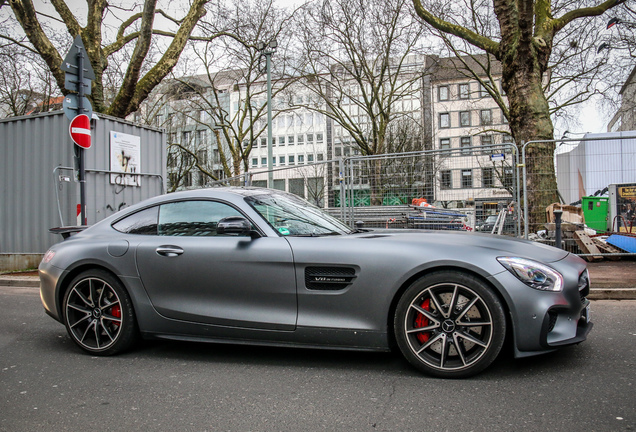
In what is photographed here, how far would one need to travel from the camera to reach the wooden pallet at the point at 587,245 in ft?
28.8

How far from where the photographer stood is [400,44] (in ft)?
88.5

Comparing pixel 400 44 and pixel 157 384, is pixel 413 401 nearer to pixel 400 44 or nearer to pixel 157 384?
pixel 157 384

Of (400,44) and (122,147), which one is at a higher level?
(400,44)

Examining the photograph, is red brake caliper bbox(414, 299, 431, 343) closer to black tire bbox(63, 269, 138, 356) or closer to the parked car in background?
black tire bbox(63, 269, 138, 356)

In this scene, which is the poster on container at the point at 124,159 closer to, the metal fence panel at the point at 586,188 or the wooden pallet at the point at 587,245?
the metal fence panel at the point at 586,188

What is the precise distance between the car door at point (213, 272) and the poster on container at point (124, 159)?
24.0 ft

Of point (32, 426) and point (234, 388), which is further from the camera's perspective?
point (234, 388)

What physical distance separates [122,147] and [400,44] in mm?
19574

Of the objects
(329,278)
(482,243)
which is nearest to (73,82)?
(329,278)

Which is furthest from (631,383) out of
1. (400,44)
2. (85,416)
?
(400,44)

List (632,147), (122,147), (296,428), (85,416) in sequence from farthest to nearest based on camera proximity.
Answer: (122,147)
(632,147)
(85,416)
(296,428)

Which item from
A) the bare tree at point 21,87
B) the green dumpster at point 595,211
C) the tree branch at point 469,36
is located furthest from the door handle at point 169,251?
the bare tree at point 21,87

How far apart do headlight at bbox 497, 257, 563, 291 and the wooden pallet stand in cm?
623

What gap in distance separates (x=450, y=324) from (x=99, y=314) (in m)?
2.78
